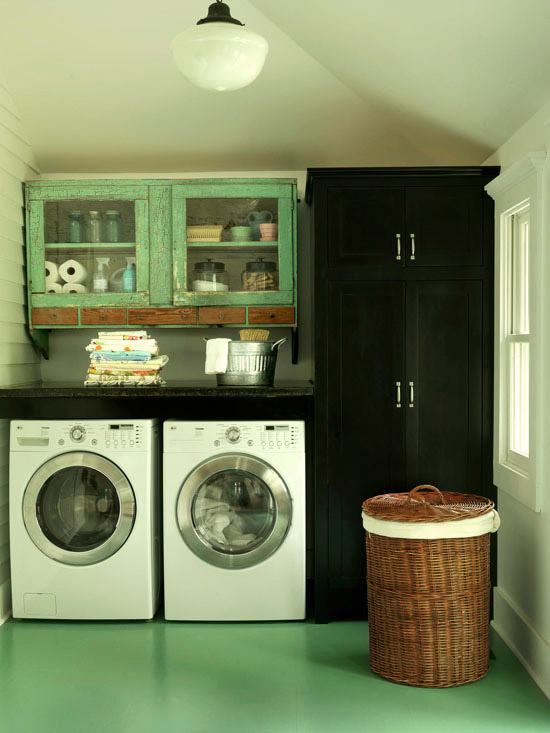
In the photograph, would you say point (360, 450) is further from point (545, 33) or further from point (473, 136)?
point (545, 33)

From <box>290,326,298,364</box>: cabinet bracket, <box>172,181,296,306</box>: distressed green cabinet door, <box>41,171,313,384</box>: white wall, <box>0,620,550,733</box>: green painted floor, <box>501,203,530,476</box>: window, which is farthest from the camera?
<box>41,171,313,384</box>: white wall

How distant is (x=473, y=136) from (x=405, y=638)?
90.0 inches

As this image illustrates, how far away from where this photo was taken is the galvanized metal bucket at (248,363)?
3.66 m

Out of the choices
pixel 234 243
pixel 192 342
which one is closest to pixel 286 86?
pixel 234 243

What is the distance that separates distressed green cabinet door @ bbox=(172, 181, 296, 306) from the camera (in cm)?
392

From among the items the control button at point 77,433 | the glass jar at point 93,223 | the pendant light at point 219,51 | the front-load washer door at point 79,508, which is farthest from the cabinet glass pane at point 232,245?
the pendant light at point 219,51

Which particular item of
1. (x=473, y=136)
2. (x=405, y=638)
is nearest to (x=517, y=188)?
(x=473, y=136)

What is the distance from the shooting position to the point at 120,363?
3684 mm

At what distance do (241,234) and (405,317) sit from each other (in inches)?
41.1

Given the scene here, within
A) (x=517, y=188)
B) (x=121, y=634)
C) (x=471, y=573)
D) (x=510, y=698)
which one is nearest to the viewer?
(x=510, y=698)

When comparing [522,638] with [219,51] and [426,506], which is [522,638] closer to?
[426,506]

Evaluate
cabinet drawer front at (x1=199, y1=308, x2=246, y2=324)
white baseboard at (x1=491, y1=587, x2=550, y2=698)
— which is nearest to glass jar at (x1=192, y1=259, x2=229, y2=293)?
cabinet drawer front at (x1=199, y1=308, x2=246, y2=324)

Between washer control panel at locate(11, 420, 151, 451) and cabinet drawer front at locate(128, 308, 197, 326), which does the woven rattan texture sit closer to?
washer control panel at locate(11, 420, 151, 451)

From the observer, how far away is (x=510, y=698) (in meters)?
2.72
